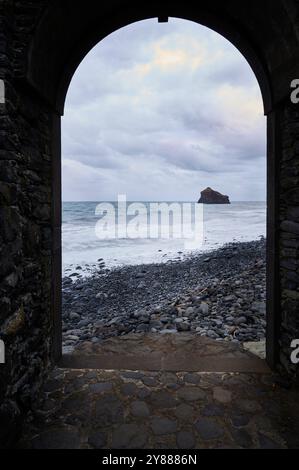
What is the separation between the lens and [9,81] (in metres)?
2.38

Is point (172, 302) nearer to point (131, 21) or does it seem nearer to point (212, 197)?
point (131, 21)

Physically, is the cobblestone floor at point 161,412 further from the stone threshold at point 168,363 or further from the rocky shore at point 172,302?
the rocky shore at point 172,302

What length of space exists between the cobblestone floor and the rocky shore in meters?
1.14

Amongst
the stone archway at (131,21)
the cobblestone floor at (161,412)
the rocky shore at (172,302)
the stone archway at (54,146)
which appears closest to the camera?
the cobblestone floor at (161,412)

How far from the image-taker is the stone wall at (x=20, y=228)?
226 cm

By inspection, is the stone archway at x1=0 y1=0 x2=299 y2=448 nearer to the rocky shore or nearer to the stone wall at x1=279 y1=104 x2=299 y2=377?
Answer: the stone wall at x1=279 y1=104 x2=299 y2=377

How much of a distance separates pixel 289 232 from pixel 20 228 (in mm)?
2724

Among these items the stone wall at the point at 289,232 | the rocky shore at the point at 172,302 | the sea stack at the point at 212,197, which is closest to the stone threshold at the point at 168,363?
the stone wall at the point at 289,232

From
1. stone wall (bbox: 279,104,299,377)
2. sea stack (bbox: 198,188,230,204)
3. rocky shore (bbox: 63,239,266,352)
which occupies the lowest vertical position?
rocky shore (bbox: 63,239,266,352)

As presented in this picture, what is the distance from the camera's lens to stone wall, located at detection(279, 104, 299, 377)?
2836mm

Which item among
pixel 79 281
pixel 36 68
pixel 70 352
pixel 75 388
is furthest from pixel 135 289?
pixel 36 68

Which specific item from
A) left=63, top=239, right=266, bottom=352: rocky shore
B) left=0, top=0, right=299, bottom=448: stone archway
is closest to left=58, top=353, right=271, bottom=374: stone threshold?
left=0, top=0, right=299, bottom=448: stone archway

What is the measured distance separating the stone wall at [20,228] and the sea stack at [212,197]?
66.7 meters
